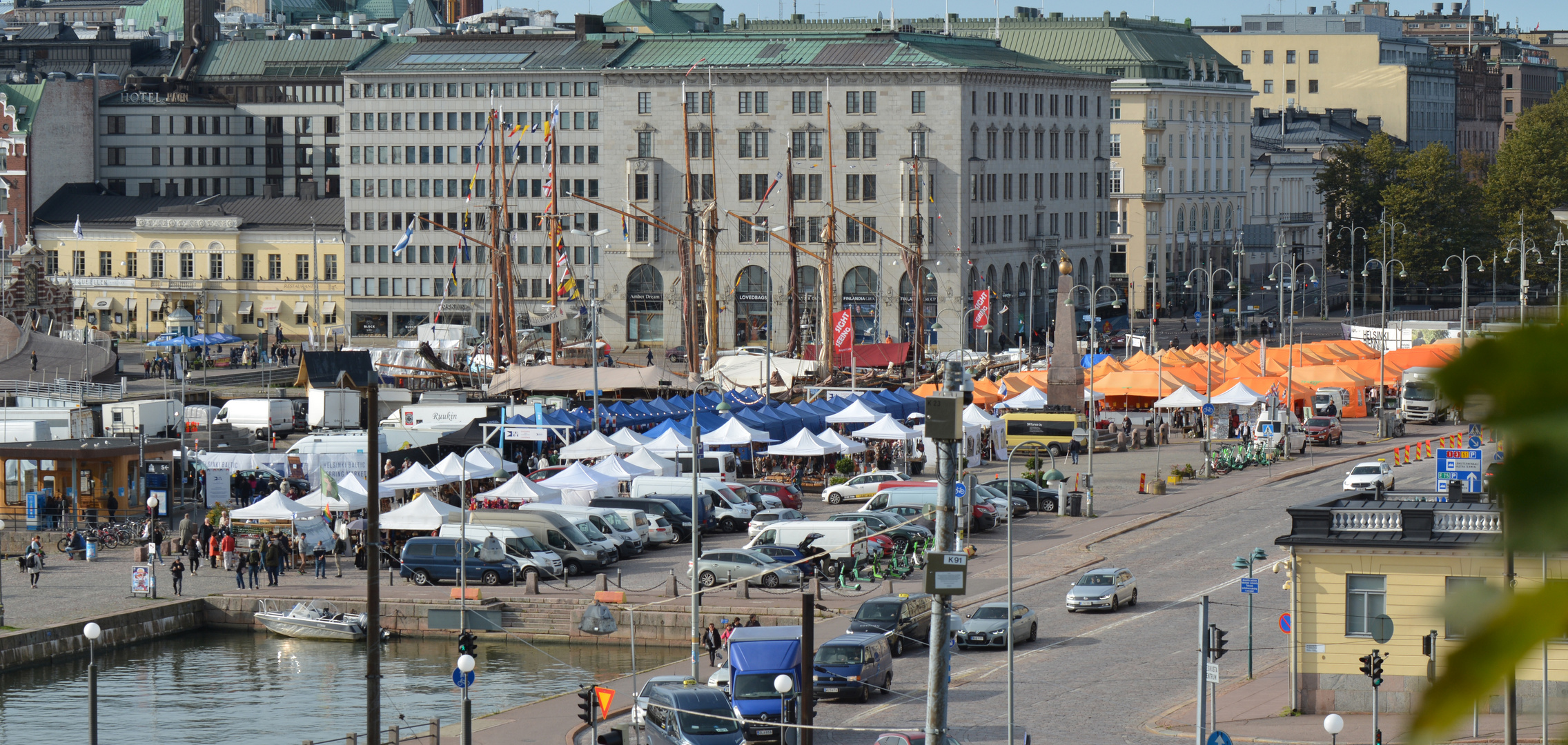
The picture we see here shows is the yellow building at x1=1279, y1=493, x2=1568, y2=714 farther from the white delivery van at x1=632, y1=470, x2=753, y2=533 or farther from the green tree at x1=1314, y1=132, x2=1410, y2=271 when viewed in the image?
the green tree at x1=1314, y1=132, x2=1410, y2=271

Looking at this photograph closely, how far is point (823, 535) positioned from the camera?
4906cm

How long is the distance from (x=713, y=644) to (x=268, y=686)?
1005 cm

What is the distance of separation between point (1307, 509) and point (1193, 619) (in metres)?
8.96

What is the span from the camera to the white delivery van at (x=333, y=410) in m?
80.8

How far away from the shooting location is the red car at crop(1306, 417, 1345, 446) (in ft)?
247

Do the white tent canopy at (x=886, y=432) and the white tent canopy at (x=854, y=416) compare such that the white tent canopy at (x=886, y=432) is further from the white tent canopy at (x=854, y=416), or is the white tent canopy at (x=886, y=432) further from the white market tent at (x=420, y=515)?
the white market tent at (x=420, y=515)

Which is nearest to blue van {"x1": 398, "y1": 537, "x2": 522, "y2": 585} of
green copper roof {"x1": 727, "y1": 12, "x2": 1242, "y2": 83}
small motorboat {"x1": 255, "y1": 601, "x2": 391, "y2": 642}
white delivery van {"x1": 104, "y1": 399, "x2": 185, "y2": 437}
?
small motorboat {"x1": 255, "y1": 601, "x2": 391, "y2": 642}

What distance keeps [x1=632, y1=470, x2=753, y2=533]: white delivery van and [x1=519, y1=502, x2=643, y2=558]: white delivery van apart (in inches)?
108

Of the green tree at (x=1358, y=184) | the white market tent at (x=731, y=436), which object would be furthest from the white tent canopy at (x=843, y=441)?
the green tree at (x=1358, y=184)

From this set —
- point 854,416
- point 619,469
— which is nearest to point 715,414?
point 854,416

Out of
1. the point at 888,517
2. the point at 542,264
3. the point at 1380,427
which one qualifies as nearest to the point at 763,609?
the point at 888,517

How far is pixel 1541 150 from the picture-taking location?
481 ft

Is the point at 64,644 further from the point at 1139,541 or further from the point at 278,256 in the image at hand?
the point at 278,256

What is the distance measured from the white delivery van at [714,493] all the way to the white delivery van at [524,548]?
21.0ft
